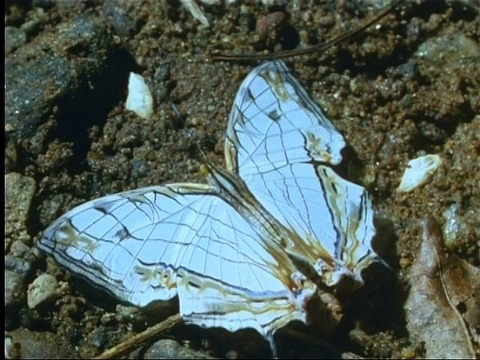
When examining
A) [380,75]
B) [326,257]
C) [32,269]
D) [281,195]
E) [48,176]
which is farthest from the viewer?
[380,75]

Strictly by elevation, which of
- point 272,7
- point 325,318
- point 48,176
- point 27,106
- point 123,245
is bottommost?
point 325,318

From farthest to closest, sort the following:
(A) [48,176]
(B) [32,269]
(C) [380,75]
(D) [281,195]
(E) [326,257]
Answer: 1. (C) [380,75]
2. (A) [48,176]
3. (B) [32,269]
4. (D) [281,195]
5. (E) [326,257]

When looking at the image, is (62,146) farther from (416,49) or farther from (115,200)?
(416,49)

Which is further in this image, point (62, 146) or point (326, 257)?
point (62, 146)

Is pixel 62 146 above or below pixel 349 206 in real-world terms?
above

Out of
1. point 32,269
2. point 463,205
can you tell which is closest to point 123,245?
point 32,269

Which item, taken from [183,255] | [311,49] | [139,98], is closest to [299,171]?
[183,255]

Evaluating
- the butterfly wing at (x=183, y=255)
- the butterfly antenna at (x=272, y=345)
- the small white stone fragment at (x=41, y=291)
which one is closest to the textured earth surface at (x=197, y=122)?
the small white stone fragment at (x=41, y=291)
